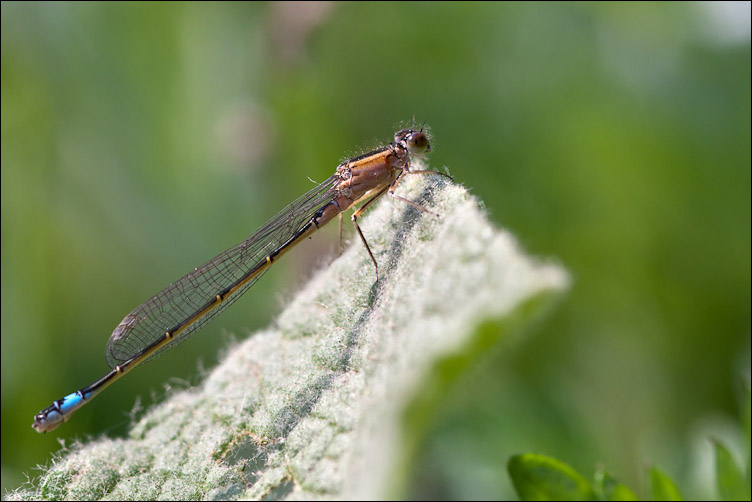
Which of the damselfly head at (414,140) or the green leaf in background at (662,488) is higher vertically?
the damselfly head at (414,140)

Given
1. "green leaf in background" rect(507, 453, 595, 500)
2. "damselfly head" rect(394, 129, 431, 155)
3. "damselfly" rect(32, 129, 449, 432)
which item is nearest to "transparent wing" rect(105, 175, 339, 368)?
"damselfly" rect(32, 129, 449, 432)

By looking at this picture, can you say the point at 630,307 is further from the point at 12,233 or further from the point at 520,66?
the point at 12,233

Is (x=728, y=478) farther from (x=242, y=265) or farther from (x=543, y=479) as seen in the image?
(x=242, y=265)

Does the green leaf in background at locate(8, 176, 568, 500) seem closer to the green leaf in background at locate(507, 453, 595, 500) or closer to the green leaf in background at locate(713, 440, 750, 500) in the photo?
the green leaf in background at locate(507, 453, 595, 500)

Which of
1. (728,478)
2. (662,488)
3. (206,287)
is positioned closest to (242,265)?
(206,287)

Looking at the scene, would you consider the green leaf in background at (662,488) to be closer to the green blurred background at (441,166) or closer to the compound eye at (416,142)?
the green blurred background at (441,166)

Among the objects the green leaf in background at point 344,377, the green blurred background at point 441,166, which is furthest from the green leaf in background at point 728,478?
the green leaf in background at point 344,377
